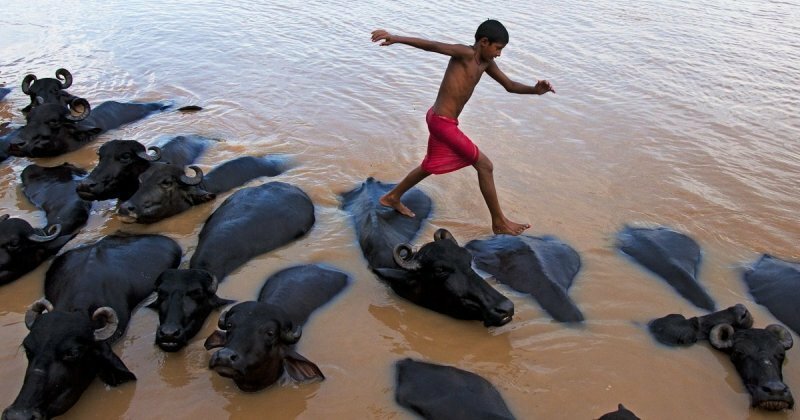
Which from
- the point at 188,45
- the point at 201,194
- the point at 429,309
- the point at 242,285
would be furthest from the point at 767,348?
the point at 188,45

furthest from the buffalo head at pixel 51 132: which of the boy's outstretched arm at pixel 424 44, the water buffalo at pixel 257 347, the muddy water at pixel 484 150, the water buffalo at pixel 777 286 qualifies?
the water buffalo at pixel 777 286

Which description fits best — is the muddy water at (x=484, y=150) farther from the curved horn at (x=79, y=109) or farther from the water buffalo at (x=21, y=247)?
Result: the curved horn at (x=79, y=109)

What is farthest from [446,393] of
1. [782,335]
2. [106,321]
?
[782,335]

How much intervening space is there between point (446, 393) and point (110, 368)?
1.90 metres

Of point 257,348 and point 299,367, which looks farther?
point 299,367

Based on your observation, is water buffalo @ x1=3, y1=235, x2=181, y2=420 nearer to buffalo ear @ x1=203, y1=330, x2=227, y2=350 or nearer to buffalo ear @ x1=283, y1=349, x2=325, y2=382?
buffalo ear @ x1=203, y1=330, x2=227, y2=350

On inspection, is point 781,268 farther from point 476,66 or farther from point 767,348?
point 476,66

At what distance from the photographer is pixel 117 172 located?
19.6 ft

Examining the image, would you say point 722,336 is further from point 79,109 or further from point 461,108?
point 79,109

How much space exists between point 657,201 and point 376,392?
151 inches

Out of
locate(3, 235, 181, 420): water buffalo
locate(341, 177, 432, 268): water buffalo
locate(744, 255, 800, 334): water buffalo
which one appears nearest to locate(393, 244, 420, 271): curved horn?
locate(341, 177, 432, 268): water buffalo

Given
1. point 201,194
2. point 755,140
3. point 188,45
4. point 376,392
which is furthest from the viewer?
point 188,45

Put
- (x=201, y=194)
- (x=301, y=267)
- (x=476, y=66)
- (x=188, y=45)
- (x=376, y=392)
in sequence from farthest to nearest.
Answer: (x=188, y=45)
(x=201, y=194)
(x=476, y=66)
(x=301, y=267)
(x=376, y=392)

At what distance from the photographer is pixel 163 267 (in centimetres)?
483
